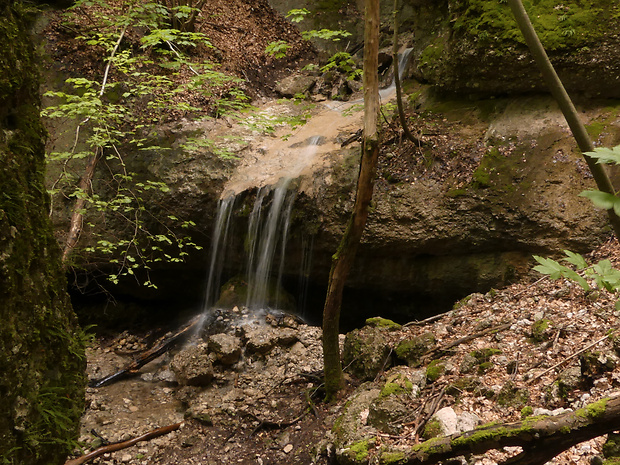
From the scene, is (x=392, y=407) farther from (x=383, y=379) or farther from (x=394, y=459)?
(x=394, y=459)

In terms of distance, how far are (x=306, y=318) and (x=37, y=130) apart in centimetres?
647

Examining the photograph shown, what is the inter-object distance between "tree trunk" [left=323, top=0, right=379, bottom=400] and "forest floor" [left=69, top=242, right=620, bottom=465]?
91cm

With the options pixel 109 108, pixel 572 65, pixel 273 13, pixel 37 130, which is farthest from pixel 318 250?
pixel 273 13

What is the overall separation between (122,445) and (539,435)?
15.0 ft

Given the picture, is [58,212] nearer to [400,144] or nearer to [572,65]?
[400,144]

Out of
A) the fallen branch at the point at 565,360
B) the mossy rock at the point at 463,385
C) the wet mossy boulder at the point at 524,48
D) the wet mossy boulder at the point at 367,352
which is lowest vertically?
the wet mossy boulder at the point at 367,352

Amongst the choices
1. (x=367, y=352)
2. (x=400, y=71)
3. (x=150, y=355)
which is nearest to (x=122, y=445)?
(x=150, y=355)

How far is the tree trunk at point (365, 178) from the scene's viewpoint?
13.5 ft

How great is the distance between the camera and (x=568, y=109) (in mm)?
1435

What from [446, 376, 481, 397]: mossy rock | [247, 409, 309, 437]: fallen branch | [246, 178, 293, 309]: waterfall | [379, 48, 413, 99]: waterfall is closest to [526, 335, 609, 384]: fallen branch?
[446, 376, 481, 397]: mossy rock

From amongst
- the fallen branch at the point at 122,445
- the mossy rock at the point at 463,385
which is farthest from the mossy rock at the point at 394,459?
the fallen branch at the point at 122,445

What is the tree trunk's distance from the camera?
4.11m

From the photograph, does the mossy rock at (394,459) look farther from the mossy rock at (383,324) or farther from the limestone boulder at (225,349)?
the limestone boulder at (225,349)

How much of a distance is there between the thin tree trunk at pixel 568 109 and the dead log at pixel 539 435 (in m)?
0.85
